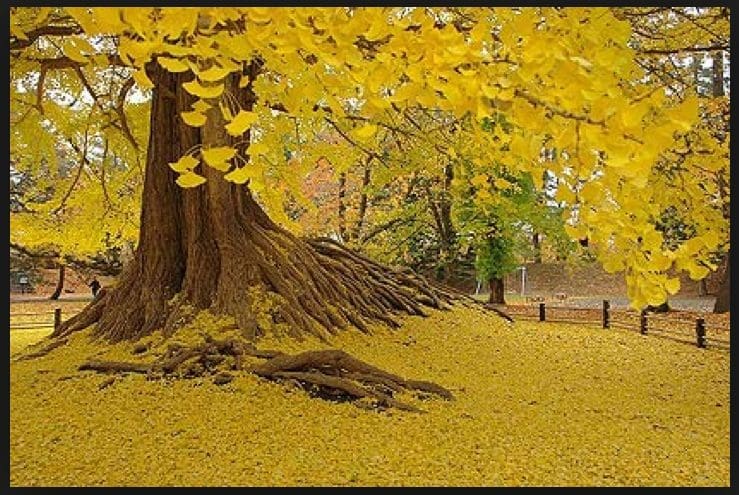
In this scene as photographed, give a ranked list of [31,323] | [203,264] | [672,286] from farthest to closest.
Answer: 1. [31,323]
2. [203,264]
3. [672,286]

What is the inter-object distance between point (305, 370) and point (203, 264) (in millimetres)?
1729

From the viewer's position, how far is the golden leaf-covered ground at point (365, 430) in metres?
3.42

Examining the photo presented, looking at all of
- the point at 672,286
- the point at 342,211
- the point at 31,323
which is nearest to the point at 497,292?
the point at 342,211

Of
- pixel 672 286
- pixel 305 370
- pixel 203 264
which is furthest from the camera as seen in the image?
pixel 203 264

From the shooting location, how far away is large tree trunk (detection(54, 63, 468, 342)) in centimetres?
582

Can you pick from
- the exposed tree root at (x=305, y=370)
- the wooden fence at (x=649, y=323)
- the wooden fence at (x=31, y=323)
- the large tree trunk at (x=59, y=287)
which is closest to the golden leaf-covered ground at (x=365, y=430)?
the exposed tree root at (x=305, y=370)

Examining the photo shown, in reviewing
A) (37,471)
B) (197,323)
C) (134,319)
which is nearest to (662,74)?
(197,323)

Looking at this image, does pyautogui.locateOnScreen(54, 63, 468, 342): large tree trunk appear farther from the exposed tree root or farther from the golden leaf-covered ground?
the exposed tree root

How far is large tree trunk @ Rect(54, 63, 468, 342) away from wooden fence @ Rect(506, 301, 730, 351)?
16.7ft

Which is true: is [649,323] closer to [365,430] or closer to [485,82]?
[365,430]

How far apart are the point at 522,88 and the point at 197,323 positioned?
14.0 feet

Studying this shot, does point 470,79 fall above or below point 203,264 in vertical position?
above

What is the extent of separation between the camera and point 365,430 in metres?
4.02

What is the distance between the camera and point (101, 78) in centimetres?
820
